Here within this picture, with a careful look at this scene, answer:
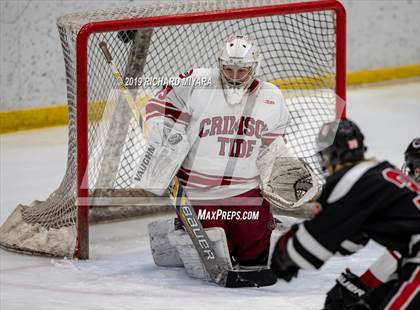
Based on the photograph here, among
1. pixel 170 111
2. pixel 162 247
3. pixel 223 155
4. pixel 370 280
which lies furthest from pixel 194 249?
pixel 370 280

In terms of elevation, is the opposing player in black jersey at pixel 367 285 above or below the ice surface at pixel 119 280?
above

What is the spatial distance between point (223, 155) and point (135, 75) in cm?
92

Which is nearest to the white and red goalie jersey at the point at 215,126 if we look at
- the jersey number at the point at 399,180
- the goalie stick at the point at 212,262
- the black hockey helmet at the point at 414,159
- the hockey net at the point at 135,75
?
the goalie stick at the point at 212,262

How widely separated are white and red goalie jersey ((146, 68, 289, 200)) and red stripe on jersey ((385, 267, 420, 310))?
1.45m

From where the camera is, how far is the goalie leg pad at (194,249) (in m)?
4.52

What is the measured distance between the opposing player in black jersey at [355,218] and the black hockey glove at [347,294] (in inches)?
7.0

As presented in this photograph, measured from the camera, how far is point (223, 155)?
466 cm

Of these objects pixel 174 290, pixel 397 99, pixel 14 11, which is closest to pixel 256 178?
pixel 174 290

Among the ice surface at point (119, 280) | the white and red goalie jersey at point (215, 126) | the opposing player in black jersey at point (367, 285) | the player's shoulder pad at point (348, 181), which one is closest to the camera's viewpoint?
the player's shoulder pad at point (348, 181)

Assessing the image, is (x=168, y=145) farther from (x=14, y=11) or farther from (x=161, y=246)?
(x=14, y=11)

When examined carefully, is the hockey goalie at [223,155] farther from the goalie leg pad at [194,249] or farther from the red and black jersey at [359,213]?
the red and black jersey at [359,213]

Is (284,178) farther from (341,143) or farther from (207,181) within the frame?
(341,143)

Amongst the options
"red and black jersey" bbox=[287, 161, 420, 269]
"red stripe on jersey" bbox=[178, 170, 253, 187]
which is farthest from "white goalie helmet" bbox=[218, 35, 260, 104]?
"red and black jersey" bbox=[287, 161, 420, 269]

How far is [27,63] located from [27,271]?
2.56 meters
